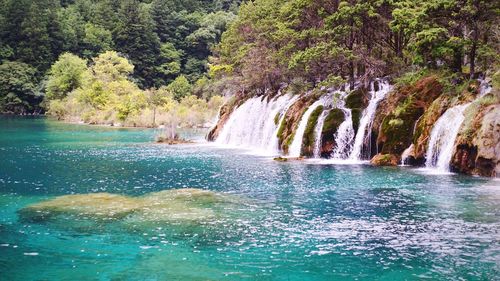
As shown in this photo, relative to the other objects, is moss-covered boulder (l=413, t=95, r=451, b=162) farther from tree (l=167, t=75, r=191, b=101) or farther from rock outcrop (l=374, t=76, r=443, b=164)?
tree (l=167, t=75, r=191, b=101)

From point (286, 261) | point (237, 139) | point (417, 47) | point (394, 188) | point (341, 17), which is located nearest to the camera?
point (286, 261)

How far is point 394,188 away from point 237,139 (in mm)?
26192

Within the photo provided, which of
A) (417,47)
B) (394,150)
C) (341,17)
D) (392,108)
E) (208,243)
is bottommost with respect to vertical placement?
(208,243)

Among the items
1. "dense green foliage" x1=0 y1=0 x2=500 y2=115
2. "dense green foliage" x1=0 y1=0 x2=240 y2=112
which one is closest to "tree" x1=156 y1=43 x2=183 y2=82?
"dense green foliage" x1=0 y1=0 x2=240 y2=112

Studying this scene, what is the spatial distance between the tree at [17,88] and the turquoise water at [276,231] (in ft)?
277

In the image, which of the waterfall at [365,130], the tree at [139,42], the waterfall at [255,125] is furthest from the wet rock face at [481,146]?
the tree at [139,42]

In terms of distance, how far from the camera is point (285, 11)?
44.6 metres

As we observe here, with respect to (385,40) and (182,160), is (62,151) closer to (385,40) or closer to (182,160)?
(182,160)

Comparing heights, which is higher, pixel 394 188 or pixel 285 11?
pixel 285 11

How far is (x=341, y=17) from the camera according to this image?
121 ft

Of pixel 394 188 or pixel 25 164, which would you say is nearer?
pixel 394 188

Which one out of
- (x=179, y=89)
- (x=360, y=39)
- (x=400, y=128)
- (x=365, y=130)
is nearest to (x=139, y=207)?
(x=400, y=128)

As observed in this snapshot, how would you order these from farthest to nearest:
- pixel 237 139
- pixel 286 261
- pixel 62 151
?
pixel 237 139 < pixel 62 151 < pixel 286 261

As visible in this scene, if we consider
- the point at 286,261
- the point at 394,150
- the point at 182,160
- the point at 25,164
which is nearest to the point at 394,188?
the point at 394,150
